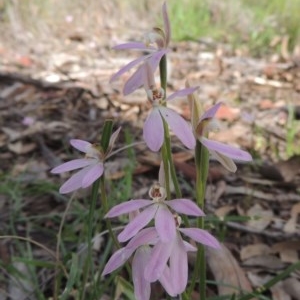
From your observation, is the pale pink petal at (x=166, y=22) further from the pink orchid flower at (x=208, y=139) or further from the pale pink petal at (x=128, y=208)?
the pale pink petal at (x=128, y=208)

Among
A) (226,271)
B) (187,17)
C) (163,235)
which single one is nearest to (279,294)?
(226,271)

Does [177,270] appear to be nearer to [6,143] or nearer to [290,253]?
[290,253]

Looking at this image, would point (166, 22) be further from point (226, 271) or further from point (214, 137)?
point (214, 137)

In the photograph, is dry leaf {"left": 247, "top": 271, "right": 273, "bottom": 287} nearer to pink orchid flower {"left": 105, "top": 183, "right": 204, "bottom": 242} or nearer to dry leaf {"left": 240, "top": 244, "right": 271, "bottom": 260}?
dry leaf {"left": 240, "top": 244, "right": 271, "bottom": 260}

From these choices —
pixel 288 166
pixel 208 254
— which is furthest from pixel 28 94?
pixel 208 254

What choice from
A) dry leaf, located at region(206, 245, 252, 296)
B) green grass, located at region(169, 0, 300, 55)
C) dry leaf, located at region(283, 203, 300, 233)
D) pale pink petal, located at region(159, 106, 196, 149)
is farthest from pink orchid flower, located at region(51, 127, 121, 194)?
green grass, located at region(169, 0, 300, 55)

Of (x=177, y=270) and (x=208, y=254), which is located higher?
(x=177, y=270)
